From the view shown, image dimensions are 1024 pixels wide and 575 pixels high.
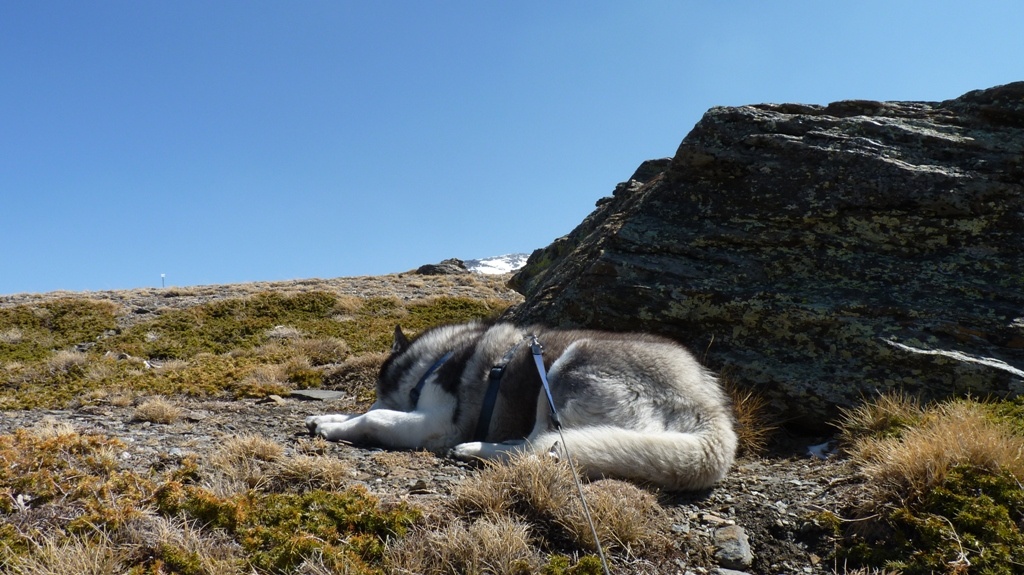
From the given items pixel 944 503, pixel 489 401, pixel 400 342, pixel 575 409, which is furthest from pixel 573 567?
pixel 400 342

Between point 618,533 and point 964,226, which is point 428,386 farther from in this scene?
point 964,226

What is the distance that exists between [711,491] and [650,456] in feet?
1.88

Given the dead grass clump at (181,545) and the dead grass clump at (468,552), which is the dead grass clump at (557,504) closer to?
the dead grass clump at (468,552)

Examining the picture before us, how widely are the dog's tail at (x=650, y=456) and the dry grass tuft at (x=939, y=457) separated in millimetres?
950

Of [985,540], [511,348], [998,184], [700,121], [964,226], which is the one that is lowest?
[985,540]

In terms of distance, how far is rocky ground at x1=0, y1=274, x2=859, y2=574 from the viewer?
3391 millimetres

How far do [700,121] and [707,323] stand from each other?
2.85m

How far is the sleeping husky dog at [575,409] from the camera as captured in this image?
402cm

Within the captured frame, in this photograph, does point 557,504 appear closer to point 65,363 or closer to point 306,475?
point 306,475

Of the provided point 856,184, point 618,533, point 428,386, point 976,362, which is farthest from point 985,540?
point 856,184

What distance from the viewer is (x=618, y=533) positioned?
10.9 ft

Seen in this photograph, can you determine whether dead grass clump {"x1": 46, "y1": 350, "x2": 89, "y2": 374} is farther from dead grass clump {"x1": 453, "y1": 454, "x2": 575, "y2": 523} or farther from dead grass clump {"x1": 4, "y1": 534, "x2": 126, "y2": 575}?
dead grass clump {"x1": 453, "y1": 454, "x2": 575, "y2": 523}

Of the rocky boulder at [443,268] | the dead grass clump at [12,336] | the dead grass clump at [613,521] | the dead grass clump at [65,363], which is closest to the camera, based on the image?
the dead grass clump at [613,521]

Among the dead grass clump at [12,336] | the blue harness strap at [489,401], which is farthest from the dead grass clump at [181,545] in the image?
the dead grass clump at [12,336]
